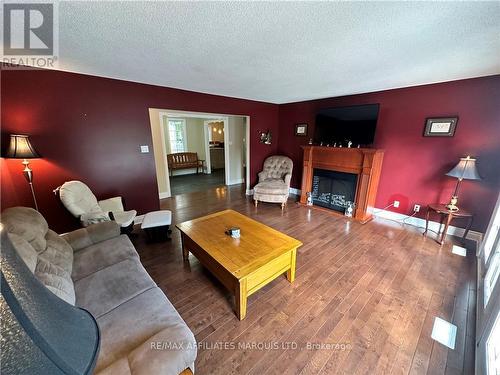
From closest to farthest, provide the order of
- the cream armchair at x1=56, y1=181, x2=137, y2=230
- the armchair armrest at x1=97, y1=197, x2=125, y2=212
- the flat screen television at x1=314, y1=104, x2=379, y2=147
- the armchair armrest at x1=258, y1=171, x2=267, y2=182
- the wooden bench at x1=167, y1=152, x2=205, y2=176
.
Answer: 1. the cream armchair at x1=56, y1=181, x2=137, y2=230
2. the armchair armrest at x1=97, y1=197, x2=125, y2=212
3. the flat screen television at x1=314, y1=104, x2=379, y2=147
4. the armchair armrest at x1=258, y1=171, x2=267, y2=182
5. the wooden bench at x1=167, y1=152, x2=205, y2=176

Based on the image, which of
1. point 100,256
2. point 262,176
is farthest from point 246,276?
point 262,176

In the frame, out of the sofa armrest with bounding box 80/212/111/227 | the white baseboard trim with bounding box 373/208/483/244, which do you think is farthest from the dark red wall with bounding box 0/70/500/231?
the sofa armrest with bounding box 80/212/111/227

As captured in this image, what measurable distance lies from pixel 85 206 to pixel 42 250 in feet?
3.75

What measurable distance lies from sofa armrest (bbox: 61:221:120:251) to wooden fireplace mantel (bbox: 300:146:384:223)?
3558mm

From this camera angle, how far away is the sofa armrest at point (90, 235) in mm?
1833

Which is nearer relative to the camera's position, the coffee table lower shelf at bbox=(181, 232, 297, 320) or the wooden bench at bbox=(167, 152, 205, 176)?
the coffee table lower shelf at bbox=(181, 232, 297, 320)

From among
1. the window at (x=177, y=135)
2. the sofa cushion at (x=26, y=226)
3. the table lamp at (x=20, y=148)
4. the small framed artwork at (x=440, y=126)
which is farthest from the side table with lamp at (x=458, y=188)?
the window at (x=177, y=135)

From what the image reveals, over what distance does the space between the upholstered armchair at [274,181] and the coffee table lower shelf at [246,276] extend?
2091mm

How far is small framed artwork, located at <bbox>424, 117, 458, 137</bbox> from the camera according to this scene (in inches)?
110

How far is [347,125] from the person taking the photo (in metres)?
3.61

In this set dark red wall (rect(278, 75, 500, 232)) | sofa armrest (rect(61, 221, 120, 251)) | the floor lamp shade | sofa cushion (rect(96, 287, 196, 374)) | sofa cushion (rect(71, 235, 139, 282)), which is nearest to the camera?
the floor lamp shade

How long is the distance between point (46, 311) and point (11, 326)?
0.39 ft

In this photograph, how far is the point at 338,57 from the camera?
6.68 ft

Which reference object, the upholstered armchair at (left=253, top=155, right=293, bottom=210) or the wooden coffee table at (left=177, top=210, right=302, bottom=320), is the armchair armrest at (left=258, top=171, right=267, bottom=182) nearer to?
the upholstered armchair at (left=253, top=155, right=293, bottom=210)
